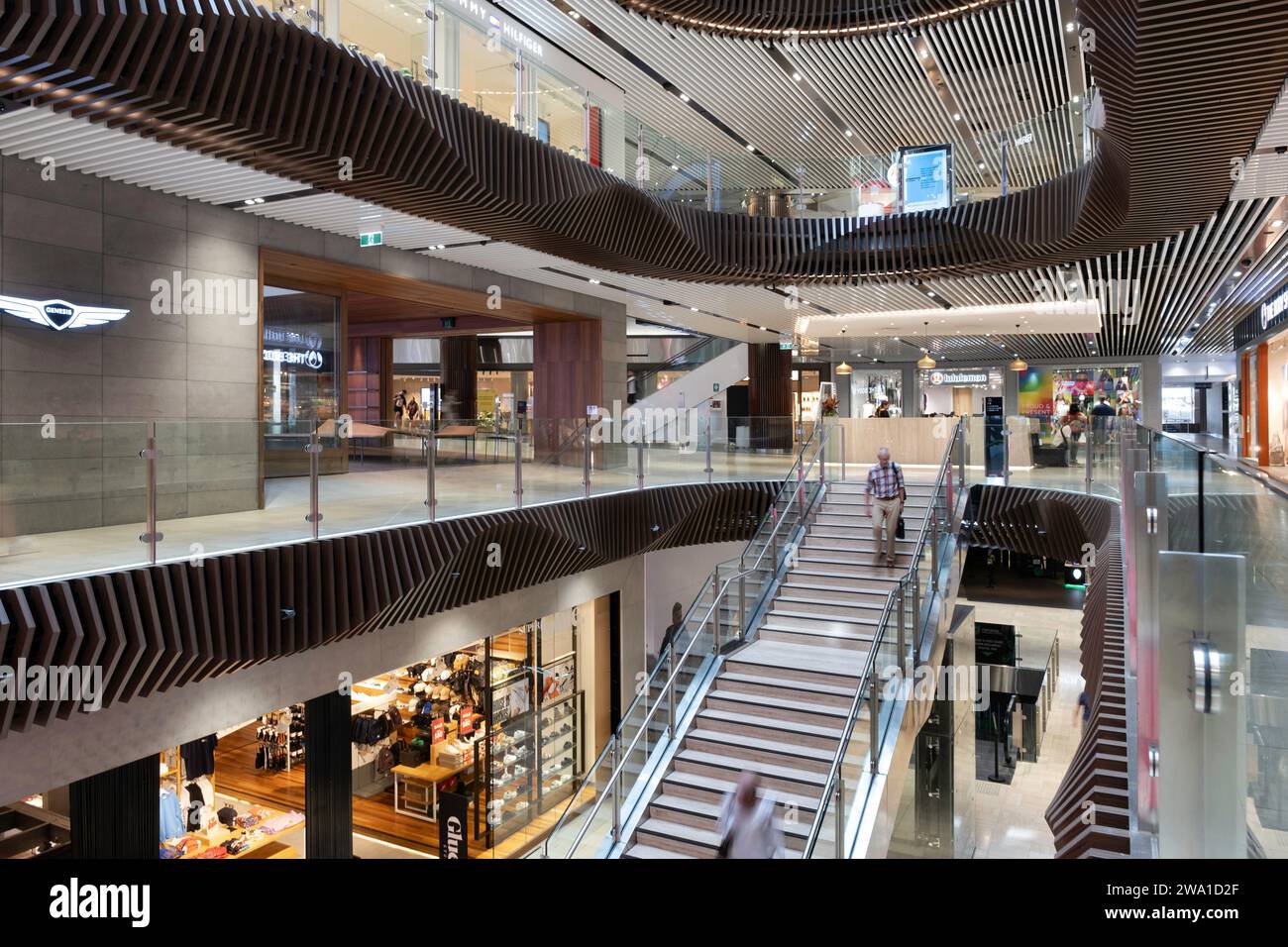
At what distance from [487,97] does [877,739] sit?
7704 mm

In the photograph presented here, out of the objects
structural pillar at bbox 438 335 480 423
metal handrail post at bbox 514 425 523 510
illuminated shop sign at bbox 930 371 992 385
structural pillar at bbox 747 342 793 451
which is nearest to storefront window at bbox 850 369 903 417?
illuminated shop sign at bbox 930 371 992 385

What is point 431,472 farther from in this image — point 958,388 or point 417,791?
point 958,388

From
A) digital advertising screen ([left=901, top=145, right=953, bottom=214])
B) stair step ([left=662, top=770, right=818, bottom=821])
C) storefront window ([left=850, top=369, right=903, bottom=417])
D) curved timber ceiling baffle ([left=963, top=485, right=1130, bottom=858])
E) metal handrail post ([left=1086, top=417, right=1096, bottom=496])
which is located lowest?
stair step ([left=662, top=770, right=818, bottom=821])

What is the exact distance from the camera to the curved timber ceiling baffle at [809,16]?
432 inches

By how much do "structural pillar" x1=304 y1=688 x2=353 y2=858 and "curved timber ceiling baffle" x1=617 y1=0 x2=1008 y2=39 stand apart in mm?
9156

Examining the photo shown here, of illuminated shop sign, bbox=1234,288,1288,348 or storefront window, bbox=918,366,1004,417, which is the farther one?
storefront window, bbox=918,366,1004,417

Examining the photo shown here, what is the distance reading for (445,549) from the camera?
8.59m

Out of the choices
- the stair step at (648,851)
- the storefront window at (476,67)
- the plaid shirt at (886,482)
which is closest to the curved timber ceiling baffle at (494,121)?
the storefront window at (476,67)

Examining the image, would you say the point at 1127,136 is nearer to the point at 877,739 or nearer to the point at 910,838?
the point at 877,739

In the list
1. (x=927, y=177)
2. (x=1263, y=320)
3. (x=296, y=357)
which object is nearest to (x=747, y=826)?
(x=296, y=357)

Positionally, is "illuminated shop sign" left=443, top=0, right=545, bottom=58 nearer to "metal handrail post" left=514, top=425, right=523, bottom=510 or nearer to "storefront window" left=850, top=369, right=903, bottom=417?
"metal handrail post" left=514, top=425, right=523, bottom=510

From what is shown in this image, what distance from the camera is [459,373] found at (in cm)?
2341

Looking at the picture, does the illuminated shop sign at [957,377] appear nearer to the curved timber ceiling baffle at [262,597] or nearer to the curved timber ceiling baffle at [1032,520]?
the curved timber ceiling baffle at [1032,520]

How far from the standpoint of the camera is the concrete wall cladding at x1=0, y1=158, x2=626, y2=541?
555cm
